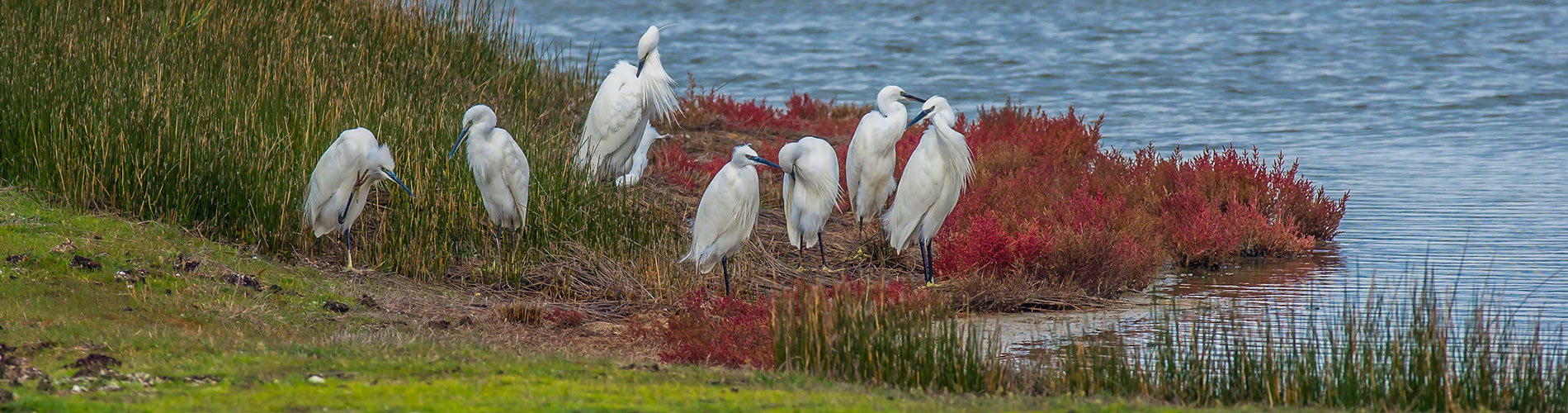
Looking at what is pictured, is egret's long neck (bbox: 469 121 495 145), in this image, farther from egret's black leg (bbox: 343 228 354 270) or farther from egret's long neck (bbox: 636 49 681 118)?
egret's long neck (bbox: 636 49 681 118)

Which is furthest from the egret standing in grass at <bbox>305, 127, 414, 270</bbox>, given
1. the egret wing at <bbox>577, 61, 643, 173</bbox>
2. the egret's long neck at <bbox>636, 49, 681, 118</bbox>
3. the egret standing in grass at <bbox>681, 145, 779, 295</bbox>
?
the egret's long neck at <bbox>636, 49, 681, 118</bbox>

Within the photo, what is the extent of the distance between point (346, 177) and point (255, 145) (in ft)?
3.62

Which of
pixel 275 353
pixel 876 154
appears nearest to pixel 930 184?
pixel 876 154

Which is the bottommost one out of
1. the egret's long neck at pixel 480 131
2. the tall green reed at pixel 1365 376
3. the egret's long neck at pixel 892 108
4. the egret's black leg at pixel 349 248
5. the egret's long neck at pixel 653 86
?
the tall green reed at pixel 1365 376

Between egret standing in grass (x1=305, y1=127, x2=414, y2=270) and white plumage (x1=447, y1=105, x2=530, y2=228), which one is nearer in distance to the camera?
egret standing in grass (x1=305, y1=127, x2=414, y2=270)

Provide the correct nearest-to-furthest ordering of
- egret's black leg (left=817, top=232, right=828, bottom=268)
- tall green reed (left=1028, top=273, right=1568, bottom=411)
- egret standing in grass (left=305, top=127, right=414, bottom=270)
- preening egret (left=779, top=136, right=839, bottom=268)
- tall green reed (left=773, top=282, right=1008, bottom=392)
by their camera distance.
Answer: tall green reed (left=1028, top=273, right=1568, bottom=411)
tall green reed (left=773, top=282, right=1008, bottom=392)
egret standing in grass (left=305, top=127, right=414, bottom=270)
preening egret (left=779, top=136, right=839, bottom=268)
egret's black leg (left=817, top=232, right=828, bottom=268)

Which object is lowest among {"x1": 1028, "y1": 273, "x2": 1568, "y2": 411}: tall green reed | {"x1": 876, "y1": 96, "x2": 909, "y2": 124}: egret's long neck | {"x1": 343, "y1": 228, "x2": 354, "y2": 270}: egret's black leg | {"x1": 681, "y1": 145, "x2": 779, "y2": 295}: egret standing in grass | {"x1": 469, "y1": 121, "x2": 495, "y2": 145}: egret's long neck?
{"x1": 1028, "y1": 273, "x2": 1568, "y2": 411}: tall green reed

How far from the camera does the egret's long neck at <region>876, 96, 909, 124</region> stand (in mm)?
→ 9031

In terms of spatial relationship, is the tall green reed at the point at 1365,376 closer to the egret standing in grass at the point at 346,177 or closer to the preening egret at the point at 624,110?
the egret standing in grass at the point at 346,177

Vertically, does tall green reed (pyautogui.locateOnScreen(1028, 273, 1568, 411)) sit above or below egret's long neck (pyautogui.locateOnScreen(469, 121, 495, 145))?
below

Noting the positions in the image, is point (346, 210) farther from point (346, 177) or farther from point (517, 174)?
point (517, 174)

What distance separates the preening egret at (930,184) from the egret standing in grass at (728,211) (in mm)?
962

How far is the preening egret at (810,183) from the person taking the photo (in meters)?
8.52

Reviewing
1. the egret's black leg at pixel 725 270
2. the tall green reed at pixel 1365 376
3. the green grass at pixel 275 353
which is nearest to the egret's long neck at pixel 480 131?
the green grass at pixel 275 353
